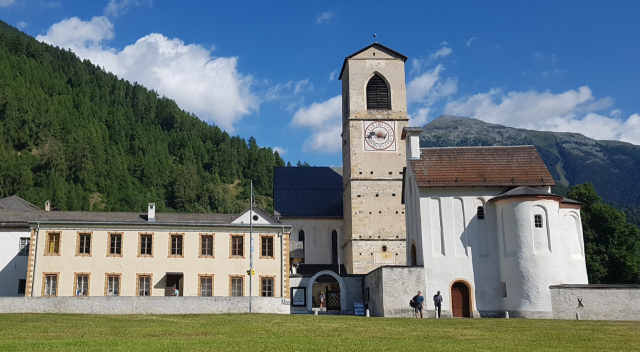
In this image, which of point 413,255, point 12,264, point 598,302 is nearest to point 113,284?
point 12,264

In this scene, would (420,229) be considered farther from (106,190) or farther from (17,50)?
(17,50)

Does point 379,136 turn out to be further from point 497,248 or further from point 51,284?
point 51,284

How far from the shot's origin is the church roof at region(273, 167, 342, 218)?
63.3 metres

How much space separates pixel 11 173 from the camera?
117m

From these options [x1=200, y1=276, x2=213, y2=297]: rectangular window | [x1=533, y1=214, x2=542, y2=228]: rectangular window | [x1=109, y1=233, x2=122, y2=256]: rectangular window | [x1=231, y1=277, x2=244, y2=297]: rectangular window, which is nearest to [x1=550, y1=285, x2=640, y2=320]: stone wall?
[x1=533, y1=214, x2=542, y2=228]: rectangular window

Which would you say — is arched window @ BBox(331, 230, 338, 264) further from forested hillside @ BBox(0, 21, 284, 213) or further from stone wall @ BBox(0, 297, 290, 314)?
forested hillside @ BBox(0, 21, 284, 213)

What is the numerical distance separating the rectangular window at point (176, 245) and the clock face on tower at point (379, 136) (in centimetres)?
2161

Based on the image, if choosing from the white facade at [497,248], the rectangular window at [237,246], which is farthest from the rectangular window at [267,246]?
the white facade at [497,248]

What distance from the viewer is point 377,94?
60406 millimetres

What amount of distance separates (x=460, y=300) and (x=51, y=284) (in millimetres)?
26980

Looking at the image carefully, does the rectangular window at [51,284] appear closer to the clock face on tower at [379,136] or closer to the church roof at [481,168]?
the church roof at [481,168]

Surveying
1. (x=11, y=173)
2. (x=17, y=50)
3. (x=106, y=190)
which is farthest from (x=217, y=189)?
(x=17, y=50)

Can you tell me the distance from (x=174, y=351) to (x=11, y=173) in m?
113

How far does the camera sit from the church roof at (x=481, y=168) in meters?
41.3
